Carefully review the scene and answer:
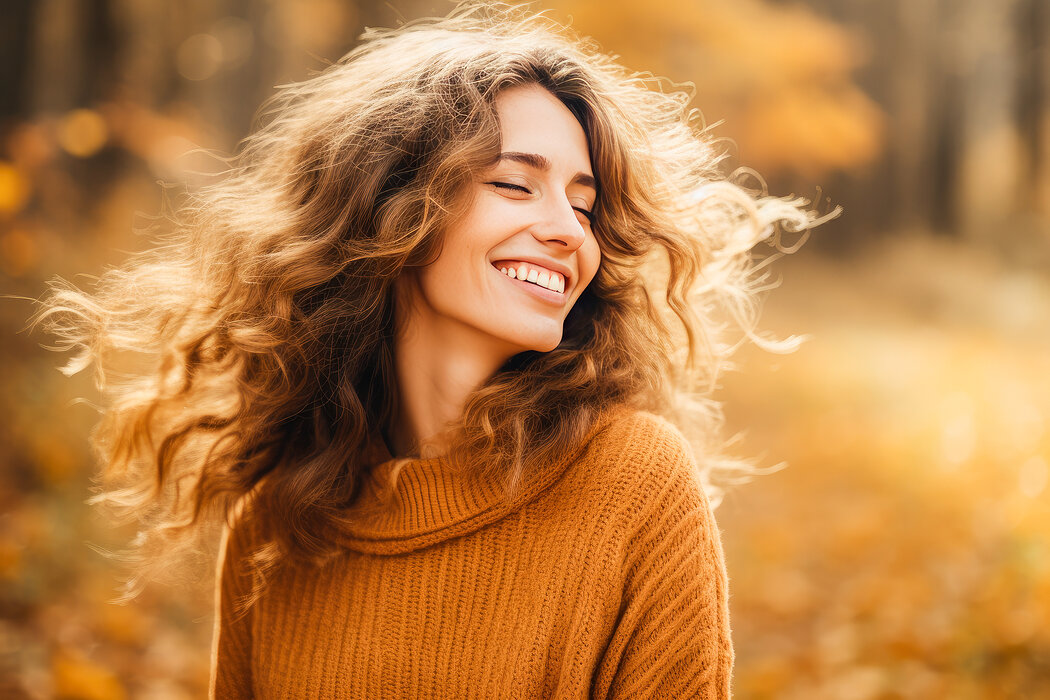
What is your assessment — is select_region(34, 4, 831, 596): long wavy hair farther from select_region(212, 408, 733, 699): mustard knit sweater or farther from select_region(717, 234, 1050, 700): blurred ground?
select_region(717, 234, 1050, 700): blurred ground

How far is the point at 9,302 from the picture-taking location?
3857 millimetres

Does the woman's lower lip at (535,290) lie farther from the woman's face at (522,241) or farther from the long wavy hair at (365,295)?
the long wavy hair at (365,295)

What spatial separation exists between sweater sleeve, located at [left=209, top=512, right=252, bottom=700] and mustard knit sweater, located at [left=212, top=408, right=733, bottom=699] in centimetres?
13

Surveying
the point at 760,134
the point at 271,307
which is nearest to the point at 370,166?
the point at 271,307

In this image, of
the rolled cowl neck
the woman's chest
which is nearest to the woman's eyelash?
the rolled cowl neck

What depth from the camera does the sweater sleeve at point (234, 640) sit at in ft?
5.63

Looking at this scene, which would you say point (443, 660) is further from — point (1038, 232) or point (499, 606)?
point (1038, 232)

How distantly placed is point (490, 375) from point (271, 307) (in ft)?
1.45

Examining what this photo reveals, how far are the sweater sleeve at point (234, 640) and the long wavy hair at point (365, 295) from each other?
0.44 feet

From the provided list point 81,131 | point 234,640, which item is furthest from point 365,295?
point 81,131

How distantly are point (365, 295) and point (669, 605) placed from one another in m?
0.78

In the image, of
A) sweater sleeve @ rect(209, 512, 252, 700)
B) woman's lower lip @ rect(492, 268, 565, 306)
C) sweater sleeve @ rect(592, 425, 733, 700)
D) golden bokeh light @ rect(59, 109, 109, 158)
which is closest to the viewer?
sweater sleeve @ rect(592, 425, 733, 700)

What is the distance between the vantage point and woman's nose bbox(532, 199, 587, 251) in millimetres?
1448

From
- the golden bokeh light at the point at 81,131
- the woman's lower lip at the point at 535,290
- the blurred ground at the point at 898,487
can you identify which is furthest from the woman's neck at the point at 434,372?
the golden bokeh light at the point at 81,131
